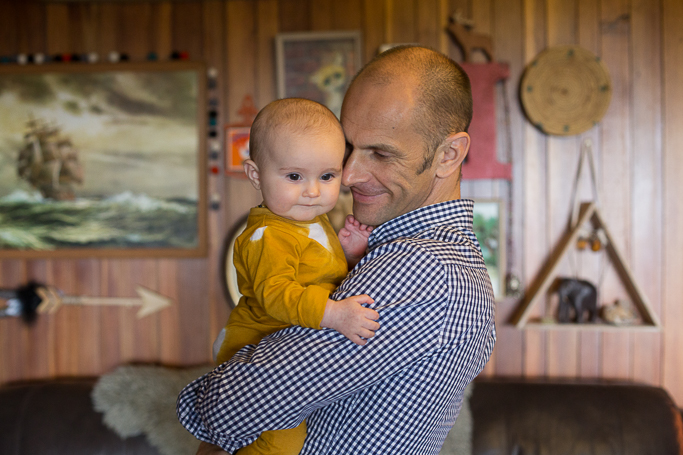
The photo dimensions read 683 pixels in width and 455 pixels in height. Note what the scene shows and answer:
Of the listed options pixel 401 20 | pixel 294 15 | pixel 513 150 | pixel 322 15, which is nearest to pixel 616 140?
pixel 513 150

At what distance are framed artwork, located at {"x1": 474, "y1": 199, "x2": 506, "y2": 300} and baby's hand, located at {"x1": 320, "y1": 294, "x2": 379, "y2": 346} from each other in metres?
1.67

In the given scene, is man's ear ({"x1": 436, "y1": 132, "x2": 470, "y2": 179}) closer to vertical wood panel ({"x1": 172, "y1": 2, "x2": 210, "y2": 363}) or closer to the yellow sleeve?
the yellow sleeve

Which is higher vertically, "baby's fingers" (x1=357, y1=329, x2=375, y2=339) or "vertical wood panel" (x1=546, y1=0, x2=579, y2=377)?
"vertical wood panel" (x1=546, y1=0, x2=579, y2=377)

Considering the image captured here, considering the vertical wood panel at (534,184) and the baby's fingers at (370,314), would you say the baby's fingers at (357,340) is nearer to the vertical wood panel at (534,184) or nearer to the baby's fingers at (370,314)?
the baby's fingers at (370,314)

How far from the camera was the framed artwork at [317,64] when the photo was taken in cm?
239

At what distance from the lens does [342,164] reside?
1.07 meters

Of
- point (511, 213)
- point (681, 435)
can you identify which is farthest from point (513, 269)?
point (681, 435)

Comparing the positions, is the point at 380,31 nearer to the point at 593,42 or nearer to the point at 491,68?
the point at 491,68

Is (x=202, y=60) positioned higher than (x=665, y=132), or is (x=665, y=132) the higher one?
(x=202, y=60)

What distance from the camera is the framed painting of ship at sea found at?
2480 mm

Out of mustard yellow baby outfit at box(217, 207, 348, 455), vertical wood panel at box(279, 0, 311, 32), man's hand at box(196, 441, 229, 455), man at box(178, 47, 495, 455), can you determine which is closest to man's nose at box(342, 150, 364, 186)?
man at box(178, 47, 495, 455)

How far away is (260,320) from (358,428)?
0.29 meters

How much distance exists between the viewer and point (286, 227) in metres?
1.03

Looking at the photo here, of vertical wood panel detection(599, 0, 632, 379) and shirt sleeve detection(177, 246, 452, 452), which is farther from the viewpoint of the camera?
vertical wood panel detection(599, 0, 632, 379)
